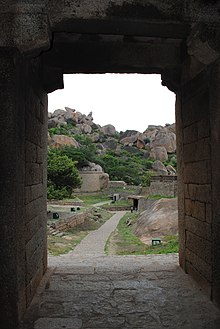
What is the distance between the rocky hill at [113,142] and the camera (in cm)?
5175

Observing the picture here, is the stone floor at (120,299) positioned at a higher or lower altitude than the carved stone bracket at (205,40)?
lower

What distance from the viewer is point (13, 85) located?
300 centimetres

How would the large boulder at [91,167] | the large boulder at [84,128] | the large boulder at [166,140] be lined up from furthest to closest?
1. the large boulder at [84,128]
2. the large boulder at [166,140]
3. the large boulder at [91,167]

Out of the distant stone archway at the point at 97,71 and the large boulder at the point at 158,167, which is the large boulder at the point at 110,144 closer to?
the large boulder at the point at 158,167

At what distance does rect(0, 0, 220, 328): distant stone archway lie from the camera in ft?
9.73

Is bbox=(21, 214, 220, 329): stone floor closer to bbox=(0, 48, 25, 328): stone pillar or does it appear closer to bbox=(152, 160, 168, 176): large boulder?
bbox=(0, 48, 25, 328): stone pillar

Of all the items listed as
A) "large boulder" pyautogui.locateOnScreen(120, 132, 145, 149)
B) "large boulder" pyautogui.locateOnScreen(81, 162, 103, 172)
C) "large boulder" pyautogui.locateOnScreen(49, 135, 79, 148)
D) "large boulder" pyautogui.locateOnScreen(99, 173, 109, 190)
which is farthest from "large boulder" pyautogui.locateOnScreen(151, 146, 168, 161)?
"large boulder" pyautogui.locateOnScreen(99, 173, 109, 190)

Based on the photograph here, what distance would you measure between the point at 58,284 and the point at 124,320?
1.38 m

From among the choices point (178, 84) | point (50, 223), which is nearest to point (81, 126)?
point (50, 223)

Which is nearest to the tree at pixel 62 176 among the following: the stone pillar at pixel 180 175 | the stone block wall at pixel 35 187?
the stone block wall at pixel 35 187

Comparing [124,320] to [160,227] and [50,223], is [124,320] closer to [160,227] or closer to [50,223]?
[160,227]

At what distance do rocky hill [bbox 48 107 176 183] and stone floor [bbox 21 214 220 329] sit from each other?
41.0 metres

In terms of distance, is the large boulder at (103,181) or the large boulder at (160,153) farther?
the large boulder at (160,153)

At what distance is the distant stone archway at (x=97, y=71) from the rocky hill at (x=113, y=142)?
135ft
